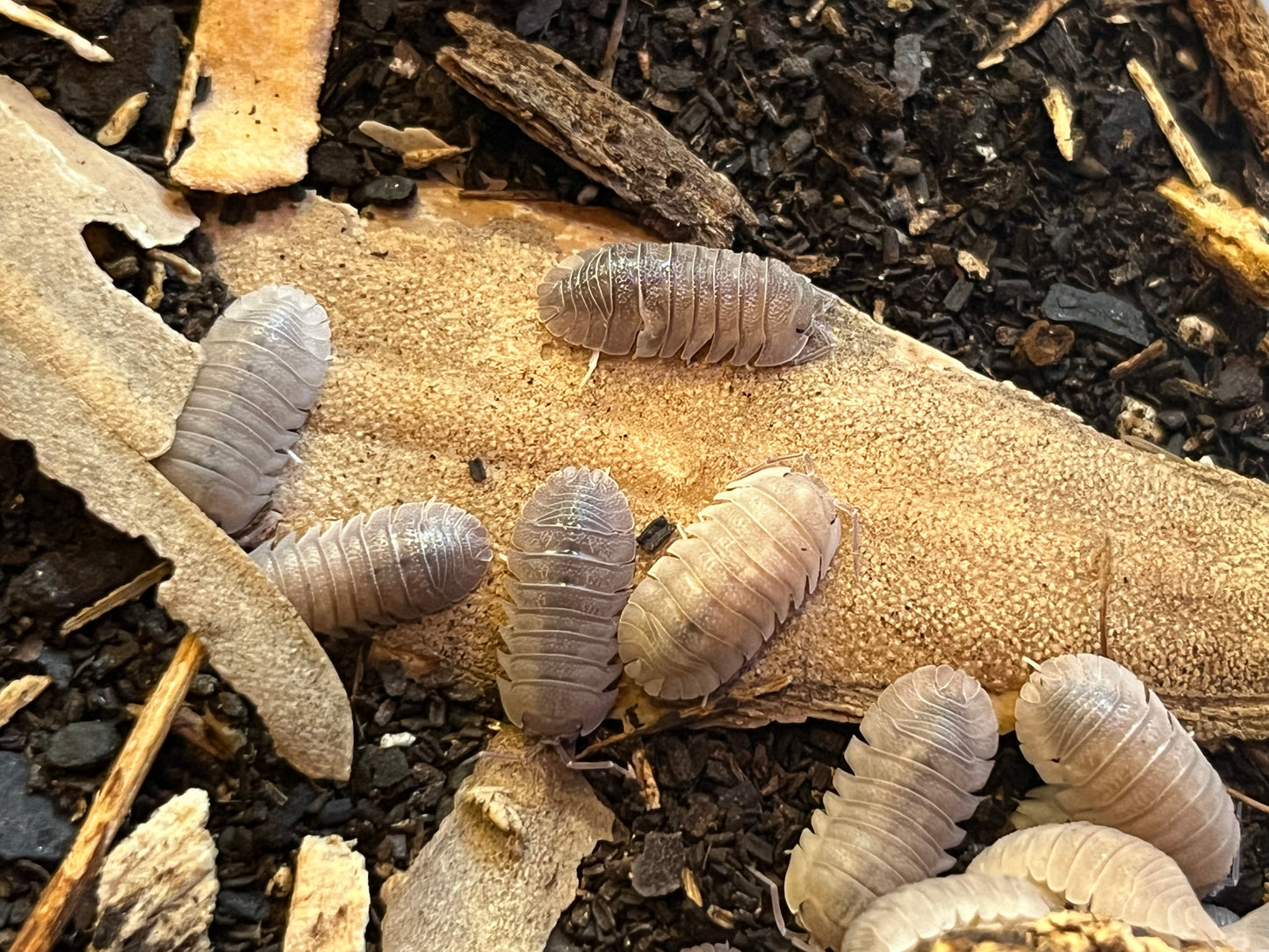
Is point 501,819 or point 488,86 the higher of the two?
point 488,86

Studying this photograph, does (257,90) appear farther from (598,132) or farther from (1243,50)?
(1243,50)

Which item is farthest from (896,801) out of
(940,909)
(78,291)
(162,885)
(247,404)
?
(78,291)

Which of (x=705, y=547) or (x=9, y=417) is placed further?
(x=705, y=547)

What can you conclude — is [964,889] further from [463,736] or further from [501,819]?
[463,736]

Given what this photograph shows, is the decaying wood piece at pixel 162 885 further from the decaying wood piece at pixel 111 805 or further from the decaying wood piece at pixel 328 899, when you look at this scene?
the decaying wood piece at pixel 328 899

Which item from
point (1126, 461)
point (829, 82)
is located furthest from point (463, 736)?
point (829, 82)

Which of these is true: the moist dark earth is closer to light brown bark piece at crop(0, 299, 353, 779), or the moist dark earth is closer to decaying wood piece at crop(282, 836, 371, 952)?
light brown bark piece at crop(0, 299, 353, 779)

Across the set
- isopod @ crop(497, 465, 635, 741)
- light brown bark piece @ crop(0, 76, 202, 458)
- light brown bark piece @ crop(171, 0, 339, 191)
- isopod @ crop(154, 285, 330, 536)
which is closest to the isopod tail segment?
isopod @ crop(497, 465, 635, 741)
